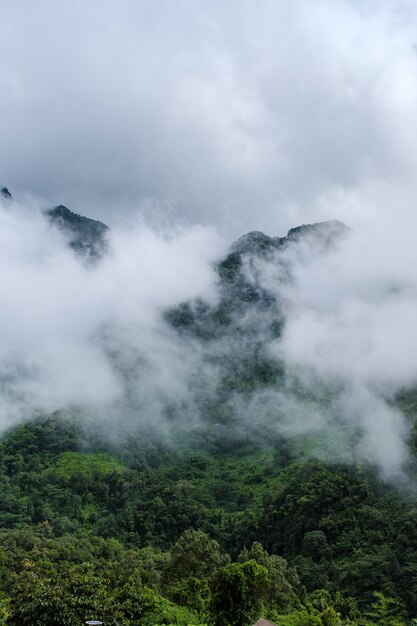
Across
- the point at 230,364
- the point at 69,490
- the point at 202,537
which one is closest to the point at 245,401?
the point at 230,364

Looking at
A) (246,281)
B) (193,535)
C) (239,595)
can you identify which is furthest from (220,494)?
(246,281)

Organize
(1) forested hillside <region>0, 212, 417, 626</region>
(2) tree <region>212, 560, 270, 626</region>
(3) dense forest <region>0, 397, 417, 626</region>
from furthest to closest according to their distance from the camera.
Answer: (1) forested hillside <region>0, 212, 417, 626</region>, (3) dense forest <region>0, 397, 417, 626</region>, (2) tree <region>212, 560, 270, 626</region>

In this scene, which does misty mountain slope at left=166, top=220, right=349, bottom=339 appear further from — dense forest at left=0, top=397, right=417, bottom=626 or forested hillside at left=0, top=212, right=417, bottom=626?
dense forest at left=0, top=397, right=417, bottom=626

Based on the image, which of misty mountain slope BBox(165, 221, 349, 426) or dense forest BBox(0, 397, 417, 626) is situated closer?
dense forest BBox(0, 397, 417, 626)

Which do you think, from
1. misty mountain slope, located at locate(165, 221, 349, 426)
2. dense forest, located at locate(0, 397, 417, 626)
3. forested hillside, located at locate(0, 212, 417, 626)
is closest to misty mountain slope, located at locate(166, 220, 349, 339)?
misty mountain slope, located at locate(165, 221, 349, 426)

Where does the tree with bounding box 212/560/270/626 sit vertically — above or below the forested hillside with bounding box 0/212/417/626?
below

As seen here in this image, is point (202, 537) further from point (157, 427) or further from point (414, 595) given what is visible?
point (157, 427)

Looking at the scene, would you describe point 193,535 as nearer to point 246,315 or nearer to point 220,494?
point 220,494

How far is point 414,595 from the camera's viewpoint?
149ft

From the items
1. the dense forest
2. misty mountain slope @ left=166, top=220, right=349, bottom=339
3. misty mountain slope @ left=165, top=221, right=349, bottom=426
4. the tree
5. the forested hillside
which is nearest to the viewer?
the tree

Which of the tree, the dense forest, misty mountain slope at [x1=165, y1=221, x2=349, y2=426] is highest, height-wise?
misty mountain slope at [x1=165, y1=221, x2=349, y2=426]

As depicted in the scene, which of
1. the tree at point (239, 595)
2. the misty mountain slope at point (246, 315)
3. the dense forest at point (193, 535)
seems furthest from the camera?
the misty mountain slope at point (246, 315)

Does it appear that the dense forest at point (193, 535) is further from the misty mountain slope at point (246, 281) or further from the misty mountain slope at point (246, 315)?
the misty mountain slope at point (246, 281)

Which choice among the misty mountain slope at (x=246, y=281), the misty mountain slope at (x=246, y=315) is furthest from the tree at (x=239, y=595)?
the misty mountain slope at (x=246, y=281)
